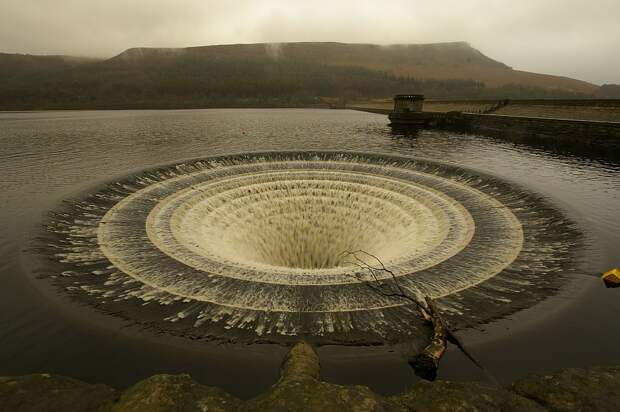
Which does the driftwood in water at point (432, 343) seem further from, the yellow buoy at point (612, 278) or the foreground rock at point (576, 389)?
the yellow buoy at point (612, 278)

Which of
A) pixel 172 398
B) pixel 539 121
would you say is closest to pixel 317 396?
pixel 172 398

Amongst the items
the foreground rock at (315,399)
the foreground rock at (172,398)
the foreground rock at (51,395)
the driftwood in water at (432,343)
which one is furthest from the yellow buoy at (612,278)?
the foreground rock at (51,395)

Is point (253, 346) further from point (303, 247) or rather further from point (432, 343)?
point (303, 247)

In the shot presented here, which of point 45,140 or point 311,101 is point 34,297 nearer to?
point 45,140

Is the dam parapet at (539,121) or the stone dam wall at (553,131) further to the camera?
the dam parapet at (539,121)

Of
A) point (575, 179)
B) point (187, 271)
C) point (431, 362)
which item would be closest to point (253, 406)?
point (431, 362)

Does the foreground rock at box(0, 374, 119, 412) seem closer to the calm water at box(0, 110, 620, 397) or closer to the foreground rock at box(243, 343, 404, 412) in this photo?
the calm water at box(0, 110, 620, 397)

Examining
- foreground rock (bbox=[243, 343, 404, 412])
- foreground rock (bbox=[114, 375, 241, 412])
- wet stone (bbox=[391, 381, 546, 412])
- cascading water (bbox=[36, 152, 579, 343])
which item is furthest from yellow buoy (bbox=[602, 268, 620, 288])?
foreground rock (bbox=[114, 375, 241, 412])
